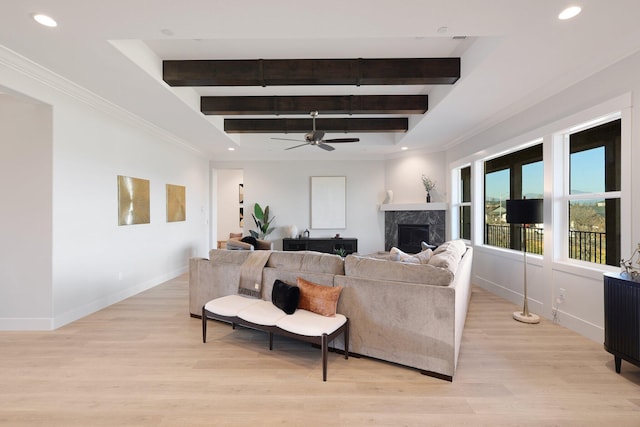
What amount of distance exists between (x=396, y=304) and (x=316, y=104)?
10.7ft

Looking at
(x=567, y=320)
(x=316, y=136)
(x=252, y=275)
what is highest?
(x=316, y=136)

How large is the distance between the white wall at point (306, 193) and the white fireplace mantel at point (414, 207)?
1.20 ft

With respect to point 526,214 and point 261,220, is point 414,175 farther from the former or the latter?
point 261,220

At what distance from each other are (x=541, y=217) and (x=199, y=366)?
13.2ft

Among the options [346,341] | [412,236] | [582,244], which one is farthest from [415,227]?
[346,341]

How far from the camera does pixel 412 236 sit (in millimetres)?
A: 6848

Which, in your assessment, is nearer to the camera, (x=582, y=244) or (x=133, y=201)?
(x=582, y=244)

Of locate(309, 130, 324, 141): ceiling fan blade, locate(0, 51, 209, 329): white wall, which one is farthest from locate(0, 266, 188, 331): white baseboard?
locate(309, 130, 324, 141): ceiling fan blade

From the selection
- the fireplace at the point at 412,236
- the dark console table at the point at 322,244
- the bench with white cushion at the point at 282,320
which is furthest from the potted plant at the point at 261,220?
the bench with white cushion at the point at 282,320

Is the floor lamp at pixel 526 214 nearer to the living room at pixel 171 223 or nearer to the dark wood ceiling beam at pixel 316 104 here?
the living room at pixel 171 223

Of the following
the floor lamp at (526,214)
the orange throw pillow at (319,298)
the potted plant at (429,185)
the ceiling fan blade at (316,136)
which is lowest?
the orange throw pillow at (319,298)

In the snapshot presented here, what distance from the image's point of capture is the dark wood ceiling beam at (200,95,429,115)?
4473 millimetres

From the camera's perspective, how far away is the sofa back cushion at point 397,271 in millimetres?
2402

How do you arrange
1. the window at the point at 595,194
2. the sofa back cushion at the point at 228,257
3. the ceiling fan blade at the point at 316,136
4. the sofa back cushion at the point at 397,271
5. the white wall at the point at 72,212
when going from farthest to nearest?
the ceiling fan blade at the point at 316,136
the sofa back cushion at the point at 228,257
the white wall at the point at 72,212
the window at the point at 595,194
the sofa back cushion at the point at 397,271
